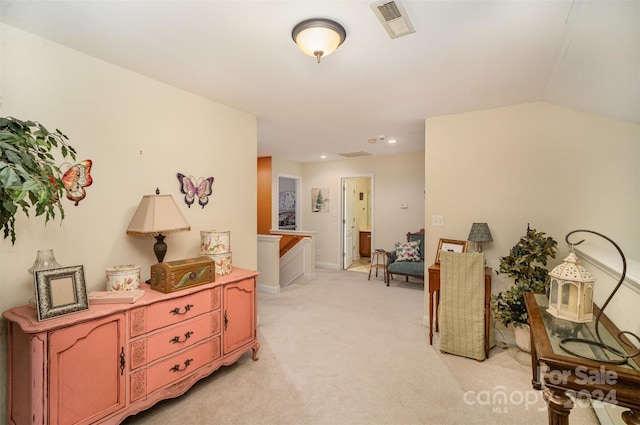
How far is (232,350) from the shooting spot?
8.00 ft

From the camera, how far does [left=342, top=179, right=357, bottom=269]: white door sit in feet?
21.5

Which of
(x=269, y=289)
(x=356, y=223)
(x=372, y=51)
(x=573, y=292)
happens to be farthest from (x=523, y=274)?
(x=356, y=223)

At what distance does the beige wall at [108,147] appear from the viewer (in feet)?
5.68

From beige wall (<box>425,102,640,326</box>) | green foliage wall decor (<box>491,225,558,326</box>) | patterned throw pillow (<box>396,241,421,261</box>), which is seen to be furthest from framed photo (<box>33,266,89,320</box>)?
patterned throw pillow (<box>396,241,421,261</box>)

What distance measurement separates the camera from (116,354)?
5.77 feet

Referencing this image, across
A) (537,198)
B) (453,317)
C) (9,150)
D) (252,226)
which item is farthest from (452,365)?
(9,150)

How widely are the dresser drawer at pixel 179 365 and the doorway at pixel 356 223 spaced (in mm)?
4444

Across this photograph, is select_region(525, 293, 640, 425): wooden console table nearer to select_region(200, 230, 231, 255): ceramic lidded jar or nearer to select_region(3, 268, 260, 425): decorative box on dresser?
select_region(3, 268, 260, 425): decorative box on dresser

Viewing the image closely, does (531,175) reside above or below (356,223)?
above

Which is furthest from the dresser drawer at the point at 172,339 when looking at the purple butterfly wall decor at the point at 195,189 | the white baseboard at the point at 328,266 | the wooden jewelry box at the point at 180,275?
the white baseboard at the point at 328,266

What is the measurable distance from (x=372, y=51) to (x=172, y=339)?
7.84 ft

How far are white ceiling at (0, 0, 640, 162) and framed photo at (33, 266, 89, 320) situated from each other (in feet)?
4.65

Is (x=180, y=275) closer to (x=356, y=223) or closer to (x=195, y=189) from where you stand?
(x=195, y=189)

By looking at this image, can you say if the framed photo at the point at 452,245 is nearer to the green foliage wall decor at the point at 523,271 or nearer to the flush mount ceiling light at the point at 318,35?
the green foliage wall decor at the point at 523,271
